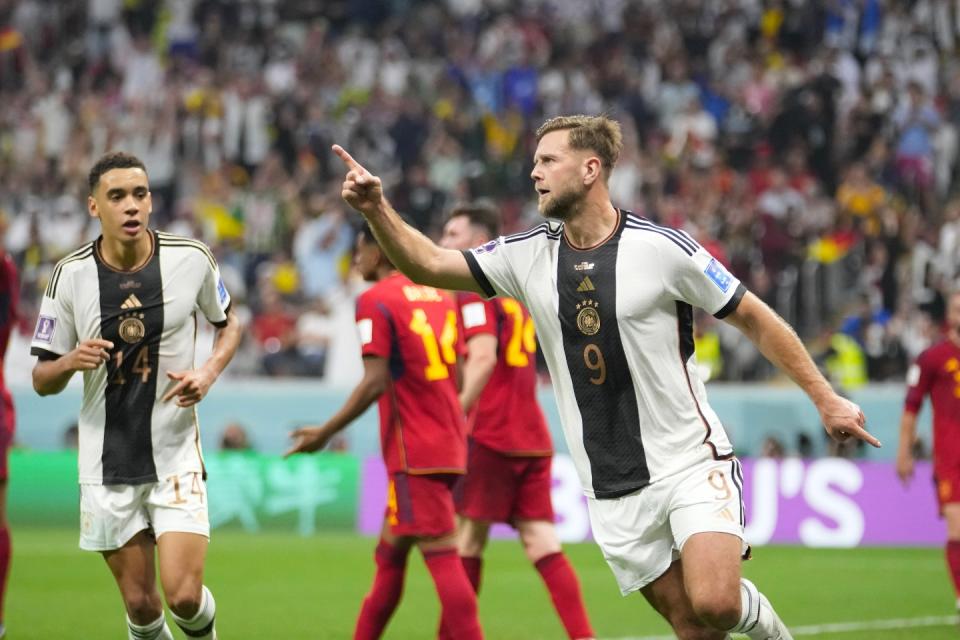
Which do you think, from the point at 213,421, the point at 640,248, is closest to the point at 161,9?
the point at 213,421

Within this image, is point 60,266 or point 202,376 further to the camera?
point 60,266

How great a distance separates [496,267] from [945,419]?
5340mm

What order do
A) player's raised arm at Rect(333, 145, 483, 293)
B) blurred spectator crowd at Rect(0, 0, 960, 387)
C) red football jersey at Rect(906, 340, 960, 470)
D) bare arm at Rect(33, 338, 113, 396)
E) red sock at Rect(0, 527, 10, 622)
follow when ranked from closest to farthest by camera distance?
player's raised arm at Rect(333, 145, 483, 293)
bare arm at Rect(33, 338, 113, 396)
red sock at Rect(0, 527, 10, 622)
red football jersey at Rect(906, 340, 960, 470)
blurred spectator crowd at Rect(0, 0, 960, 387)

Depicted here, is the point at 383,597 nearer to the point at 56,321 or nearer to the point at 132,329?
the point at 132,329

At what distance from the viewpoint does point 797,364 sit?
218 inches

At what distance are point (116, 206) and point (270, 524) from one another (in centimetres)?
962

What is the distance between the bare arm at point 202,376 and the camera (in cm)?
629

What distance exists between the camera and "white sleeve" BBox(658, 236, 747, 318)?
222 inches

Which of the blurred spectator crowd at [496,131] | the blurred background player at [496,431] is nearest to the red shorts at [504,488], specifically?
the blurred background player at [496,431]

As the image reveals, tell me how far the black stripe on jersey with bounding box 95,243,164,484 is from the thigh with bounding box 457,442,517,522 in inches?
92.6

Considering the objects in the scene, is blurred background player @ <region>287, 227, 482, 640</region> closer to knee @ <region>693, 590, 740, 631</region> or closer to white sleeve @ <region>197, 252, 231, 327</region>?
white sleeve @ <region>197, 252, 231, 327</region>

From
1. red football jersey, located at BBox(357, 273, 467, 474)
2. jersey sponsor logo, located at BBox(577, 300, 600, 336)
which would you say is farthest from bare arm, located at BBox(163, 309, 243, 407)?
jersey sponsor logo, located at BBox(577, 300, 600, 336)

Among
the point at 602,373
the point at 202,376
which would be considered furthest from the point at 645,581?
the point at 202,376

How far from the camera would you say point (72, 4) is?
81.0ft
